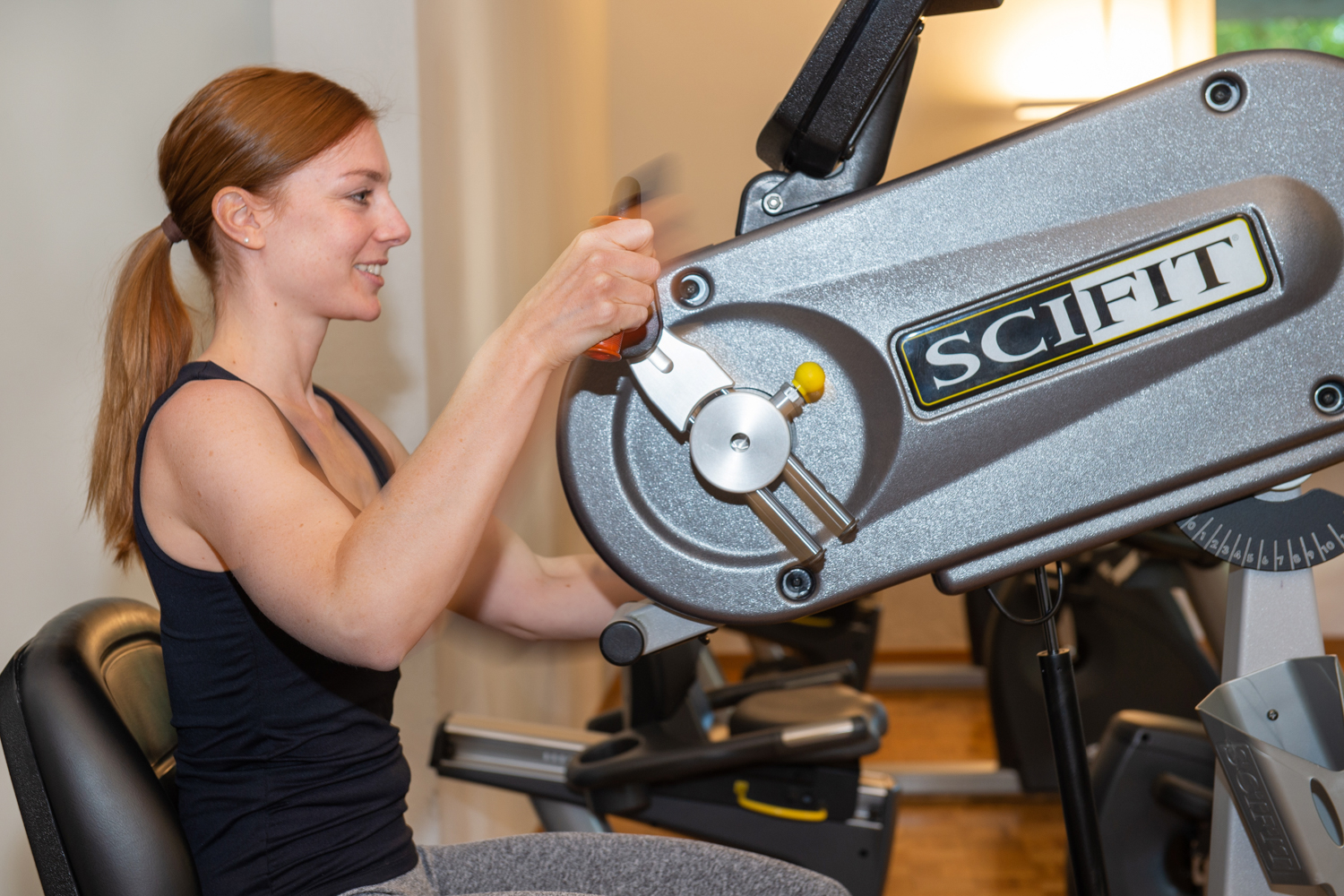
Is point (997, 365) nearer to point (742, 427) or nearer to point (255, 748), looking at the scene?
point (742, 427)

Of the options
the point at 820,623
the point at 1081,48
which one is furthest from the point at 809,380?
the point at 1081,48

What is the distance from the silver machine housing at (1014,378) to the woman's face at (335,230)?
40 cm

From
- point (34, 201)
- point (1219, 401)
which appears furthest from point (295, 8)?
point (1219, 401)

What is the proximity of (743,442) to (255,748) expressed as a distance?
559mm

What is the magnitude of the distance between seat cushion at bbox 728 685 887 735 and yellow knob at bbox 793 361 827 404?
127 centimetres

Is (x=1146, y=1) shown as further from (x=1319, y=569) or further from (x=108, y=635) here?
(x=108, y=635)

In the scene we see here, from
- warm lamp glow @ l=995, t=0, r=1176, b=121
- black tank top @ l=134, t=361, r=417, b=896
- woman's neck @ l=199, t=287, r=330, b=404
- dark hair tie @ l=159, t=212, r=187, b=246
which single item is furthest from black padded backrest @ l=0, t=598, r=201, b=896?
warm lamp glow @ l=995, t=0, r=1176, b=121

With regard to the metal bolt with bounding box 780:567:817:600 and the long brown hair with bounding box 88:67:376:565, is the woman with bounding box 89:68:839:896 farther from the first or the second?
the metal bolt with bounding box 780:567:817:600

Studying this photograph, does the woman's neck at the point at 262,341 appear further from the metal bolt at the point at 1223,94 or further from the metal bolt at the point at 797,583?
the metal bolt at the point at 1223,94

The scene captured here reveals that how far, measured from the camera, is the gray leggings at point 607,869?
40.9 inches

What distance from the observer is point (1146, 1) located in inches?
168

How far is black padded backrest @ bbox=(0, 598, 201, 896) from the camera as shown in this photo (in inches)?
33.8

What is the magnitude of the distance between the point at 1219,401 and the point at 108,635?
37.8 inches

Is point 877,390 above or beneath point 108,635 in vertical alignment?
above
